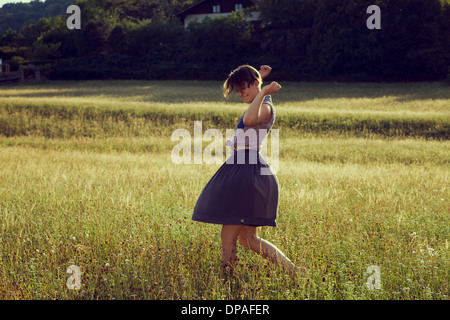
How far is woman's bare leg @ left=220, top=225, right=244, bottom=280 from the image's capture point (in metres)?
4.17

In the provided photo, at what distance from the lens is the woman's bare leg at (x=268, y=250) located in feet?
13.8

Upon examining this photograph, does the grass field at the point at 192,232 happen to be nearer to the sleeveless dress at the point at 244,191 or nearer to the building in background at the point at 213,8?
the sleeveless dress at the point at 244,191

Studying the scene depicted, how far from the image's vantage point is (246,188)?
4020mm

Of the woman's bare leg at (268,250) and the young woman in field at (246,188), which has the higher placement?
the young woman in field at (246,188)

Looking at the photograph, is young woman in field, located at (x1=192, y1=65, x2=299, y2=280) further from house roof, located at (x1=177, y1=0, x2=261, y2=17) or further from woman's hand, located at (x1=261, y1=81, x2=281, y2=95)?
house roof, located at (x1=177, y1=0, x2=261, y2=17)

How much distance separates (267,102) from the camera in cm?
416

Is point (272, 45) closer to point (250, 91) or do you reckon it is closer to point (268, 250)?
point (250, 91)

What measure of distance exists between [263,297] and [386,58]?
46445 mm

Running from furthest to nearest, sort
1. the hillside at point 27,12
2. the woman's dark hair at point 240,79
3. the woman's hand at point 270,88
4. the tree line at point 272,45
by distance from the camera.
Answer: the hillside at point 27,12 < the tree line at point 272,45 < the woman's dark hair at point 240,79 < the woman's hand at point 270,88

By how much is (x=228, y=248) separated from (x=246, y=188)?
0.61 metres

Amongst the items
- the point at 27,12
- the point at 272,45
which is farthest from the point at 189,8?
the point at 27,12

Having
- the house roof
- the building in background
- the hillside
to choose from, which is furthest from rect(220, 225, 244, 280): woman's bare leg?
the hillside

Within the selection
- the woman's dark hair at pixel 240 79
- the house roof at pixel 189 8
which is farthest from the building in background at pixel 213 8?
the woman's dark hair at pixel 240 79

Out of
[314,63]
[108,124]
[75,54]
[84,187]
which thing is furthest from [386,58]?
[84,187]
